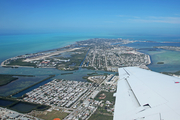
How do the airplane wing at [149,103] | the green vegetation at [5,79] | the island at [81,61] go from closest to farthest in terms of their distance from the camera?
the airplane wing at [149,103]
the green vegetation at [5,79]
the island at [81,61]

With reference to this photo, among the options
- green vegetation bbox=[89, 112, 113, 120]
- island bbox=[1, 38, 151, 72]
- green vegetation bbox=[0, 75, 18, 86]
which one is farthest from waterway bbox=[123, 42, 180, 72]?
green vegetation bbox=[0, 75, 18, 86]

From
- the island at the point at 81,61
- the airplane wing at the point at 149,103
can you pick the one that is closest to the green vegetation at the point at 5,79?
the island at the point at 81,61

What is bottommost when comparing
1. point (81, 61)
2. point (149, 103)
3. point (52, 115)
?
point (52, 115)

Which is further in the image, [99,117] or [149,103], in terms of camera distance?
[99,117]

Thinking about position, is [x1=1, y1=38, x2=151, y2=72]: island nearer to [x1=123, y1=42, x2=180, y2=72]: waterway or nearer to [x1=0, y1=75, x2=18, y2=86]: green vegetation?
[x1=123, y1=42, x2=180, y2=72]: waterway

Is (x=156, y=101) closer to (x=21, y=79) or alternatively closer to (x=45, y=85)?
(x=45, y=85)

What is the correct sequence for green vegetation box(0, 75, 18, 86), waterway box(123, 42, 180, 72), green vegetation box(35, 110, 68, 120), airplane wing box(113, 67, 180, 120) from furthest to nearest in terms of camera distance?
waterway box(123, 42, 180, 72) → green vegetation box(0, 75, 18, 86) → green vegetation box(35, 110, 68, 120) → airplane wing box(113, 67, 180, 120)

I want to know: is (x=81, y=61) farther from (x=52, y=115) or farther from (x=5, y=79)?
(x=52, y=115)

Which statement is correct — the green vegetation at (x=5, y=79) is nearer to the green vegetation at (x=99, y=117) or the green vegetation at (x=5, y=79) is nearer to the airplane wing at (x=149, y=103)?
the green vegetation at (x=99, y=117)

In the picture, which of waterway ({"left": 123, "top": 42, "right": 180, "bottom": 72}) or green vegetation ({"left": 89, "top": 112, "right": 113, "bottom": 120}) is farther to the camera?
waterway ({"left": 123, "top": 42, "right": 180, "bottom": 72})

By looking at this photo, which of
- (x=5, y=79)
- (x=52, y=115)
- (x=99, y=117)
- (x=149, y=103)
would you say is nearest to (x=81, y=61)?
(x=5, y=79)

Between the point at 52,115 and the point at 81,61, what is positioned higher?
the point at 81,61
